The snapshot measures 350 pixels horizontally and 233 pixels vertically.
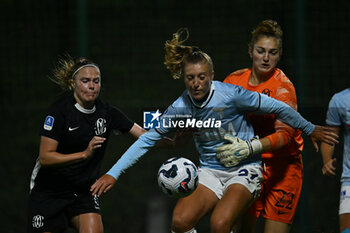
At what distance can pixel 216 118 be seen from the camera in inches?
167

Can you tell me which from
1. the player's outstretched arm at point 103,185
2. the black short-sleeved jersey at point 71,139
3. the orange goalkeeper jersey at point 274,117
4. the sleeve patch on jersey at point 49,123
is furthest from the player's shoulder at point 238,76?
the sleeve patch on jersey at point 49,123

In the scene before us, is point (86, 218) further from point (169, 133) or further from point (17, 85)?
point (17, 85)

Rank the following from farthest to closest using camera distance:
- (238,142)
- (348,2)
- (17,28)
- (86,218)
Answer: (17,28)
(348,2)
(86,218)
(238,142)

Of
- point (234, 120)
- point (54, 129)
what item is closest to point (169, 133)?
point (234, 120)

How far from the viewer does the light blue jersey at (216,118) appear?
4.19 meters

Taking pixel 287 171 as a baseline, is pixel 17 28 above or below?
above

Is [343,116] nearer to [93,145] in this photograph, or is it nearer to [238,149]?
[238,149]

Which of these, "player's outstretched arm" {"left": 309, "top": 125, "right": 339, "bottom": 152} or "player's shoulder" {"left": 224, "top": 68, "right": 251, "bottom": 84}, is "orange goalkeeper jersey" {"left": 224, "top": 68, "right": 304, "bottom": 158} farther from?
"player's outstretched arm" {"left": 309, "top": 125, "right": 339, "bottom": 152}

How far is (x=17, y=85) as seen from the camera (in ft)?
20.3

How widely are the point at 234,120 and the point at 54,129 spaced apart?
128 cm

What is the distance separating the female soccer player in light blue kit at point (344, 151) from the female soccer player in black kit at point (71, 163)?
1.58 metres

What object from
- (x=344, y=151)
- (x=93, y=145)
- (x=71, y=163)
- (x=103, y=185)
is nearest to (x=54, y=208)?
(x=71, y=163)

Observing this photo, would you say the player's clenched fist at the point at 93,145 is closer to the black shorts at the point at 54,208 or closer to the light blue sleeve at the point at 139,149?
the light blue sleeve at the point at 139,149

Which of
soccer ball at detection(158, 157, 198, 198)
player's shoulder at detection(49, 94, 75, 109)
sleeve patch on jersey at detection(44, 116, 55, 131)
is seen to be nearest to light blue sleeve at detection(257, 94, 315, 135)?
soccer ball at detection(158, 157, 198, 198)
